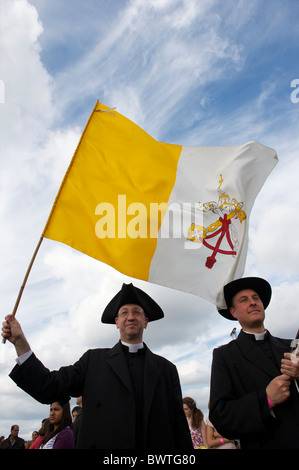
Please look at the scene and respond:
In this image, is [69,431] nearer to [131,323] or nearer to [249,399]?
[131,323]

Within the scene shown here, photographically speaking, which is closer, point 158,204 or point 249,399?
point 249,399

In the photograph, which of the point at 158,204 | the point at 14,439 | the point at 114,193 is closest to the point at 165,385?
the point at 158,204

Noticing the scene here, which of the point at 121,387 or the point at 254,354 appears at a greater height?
the point at 254,354

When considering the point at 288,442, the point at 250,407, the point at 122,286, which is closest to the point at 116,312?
the point at 122,286

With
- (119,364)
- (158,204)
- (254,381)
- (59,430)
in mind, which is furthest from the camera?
(59,430)

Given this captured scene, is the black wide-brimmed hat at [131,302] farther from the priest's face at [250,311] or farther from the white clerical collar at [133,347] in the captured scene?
the priest's face at [250,311]

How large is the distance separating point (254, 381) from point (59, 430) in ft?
10.6

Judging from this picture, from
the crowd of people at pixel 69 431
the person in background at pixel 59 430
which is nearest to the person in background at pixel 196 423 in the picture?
the crowd of people at pixel 69 431

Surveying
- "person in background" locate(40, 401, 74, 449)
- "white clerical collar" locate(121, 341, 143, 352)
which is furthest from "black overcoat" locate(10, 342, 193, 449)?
"person in background" locate(40, 401, 74, 449)

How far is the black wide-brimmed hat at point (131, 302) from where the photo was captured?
4.83 m

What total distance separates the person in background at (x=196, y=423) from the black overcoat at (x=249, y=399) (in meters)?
4.82

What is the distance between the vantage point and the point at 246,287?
454 centimetres

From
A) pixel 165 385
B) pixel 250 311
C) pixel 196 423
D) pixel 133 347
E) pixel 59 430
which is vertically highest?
pixel 250 311
